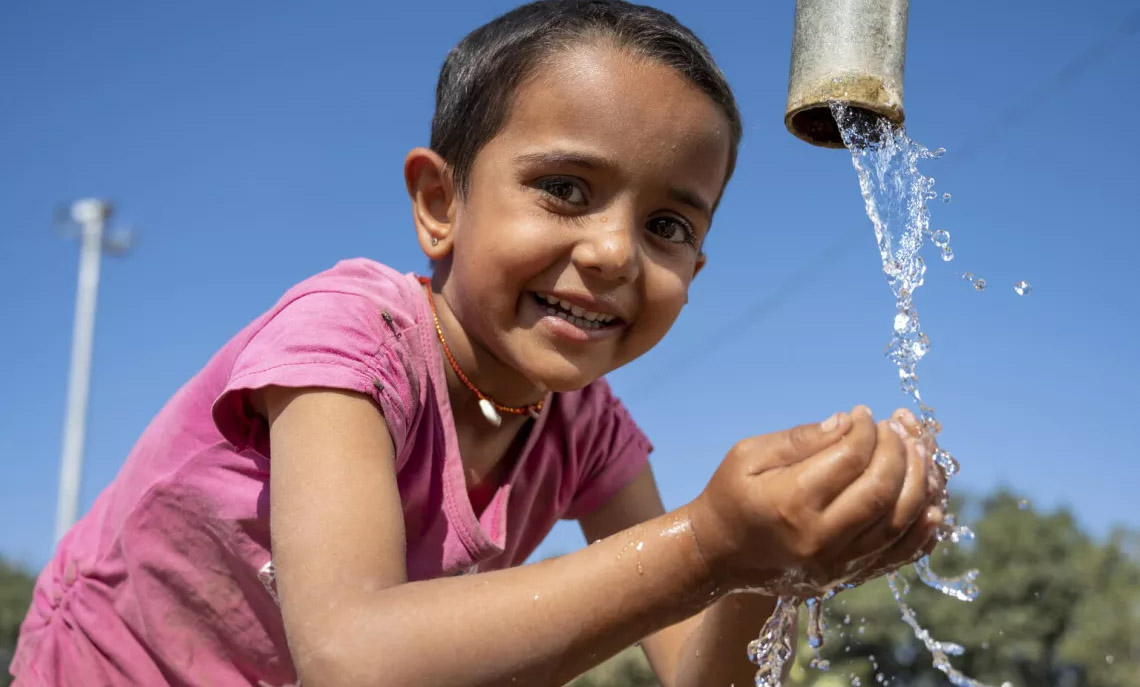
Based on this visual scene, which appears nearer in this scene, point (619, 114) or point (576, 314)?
point (619, 114)

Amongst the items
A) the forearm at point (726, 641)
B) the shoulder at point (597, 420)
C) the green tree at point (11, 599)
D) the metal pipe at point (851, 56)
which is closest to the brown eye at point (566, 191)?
the metal pipe at point (851, 56)

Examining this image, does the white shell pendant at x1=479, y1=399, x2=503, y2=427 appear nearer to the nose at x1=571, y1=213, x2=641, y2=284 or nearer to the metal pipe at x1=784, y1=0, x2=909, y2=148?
the nose at x1=571, y1=213, x2=641, y2=284

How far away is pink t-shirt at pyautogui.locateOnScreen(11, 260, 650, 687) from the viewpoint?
2482 mm

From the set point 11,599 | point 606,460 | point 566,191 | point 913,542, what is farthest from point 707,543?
point 11,599

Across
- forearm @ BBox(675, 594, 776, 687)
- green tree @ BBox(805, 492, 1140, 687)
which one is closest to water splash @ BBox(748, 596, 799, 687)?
forearm @ BBox(675, 594, 776, 687)

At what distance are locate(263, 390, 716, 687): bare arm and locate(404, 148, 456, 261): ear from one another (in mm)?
910

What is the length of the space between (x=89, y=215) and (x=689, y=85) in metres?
26.9

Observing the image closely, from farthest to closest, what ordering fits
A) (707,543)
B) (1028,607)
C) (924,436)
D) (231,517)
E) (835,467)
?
(1028,607) → (231,517) → (924,436) → (707,543) → (835,467)

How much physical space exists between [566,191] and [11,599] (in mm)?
24250

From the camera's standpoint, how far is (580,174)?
247cm

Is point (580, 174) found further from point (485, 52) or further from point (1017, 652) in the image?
point (1017, 652)

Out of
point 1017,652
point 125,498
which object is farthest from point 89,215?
point 125,498

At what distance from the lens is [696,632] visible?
9.45ft

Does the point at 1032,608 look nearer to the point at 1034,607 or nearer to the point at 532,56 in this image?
the point at 1034,607
